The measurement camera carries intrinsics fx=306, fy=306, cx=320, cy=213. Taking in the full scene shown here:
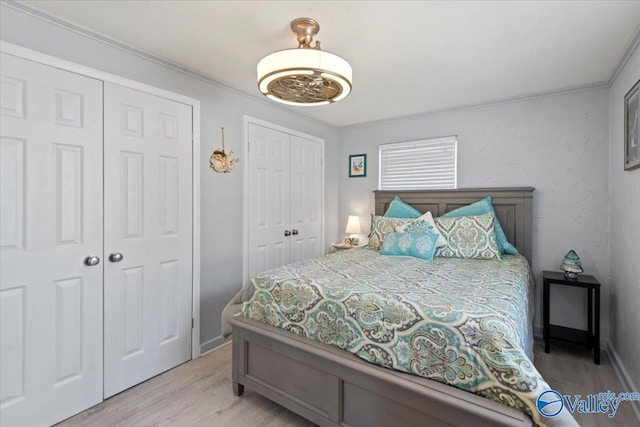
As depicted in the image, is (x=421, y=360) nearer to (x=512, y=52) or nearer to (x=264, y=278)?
(x=264, y=278)

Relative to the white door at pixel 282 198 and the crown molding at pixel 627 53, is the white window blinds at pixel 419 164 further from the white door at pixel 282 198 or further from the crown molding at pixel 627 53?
the crown molding at pixel 627 53

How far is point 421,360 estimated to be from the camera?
1365 mm

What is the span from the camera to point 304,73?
1.64 m

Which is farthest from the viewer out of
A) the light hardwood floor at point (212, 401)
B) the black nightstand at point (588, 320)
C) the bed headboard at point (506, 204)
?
the bed headboard at point (506, 204)

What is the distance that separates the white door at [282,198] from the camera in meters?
3.10

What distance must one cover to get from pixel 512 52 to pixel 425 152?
160 cm

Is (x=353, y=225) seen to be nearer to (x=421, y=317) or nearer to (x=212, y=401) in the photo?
(x=212, y=401)

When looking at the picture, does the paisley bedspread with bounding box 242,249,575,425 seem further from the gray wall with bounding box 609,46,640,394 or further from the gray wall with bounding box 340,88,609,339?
the gray wall with bounding box 340,88,609,339

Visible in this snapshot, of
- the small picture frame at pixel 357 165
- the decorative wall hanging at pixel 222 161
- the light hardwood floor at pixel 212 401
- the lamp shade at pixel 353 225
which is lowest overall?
the light hardwood floor at pixel 212 401

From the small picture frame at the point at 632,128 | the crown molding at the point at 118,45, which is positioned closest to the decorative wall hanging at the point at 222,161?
the crown molding at the point at 118,45

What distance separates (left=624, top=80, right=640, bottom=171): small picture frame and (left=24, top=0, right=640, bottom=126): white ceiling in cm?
36

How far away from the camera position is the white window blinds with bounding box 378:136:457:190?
3.58 meters

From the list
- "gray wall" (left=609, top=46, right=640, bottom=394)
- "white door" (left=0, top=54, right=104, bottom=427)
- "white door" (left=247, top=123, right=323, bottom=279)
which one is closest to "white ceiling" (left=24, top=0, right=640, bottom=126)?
"gray wall" (left=609, top=46, right=640, bottom=394)

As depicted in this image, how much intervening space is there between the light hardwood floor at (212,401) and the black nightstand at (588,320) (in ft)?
0.53
